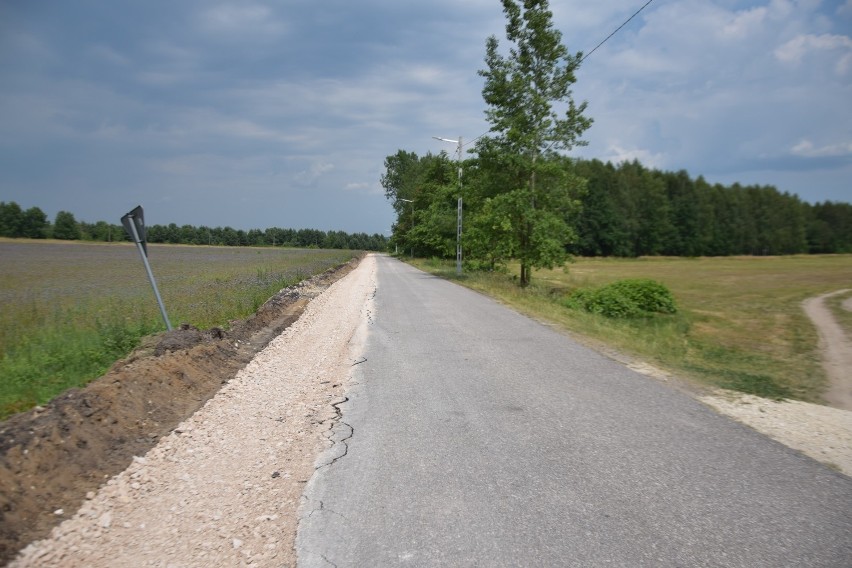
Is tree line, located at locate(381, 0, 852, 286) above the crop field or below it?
above

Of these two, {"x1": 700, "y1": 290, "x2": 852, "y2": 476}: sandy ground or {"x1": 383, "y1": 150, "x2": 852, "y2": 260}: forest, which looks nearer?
{"x1": 700, "y1": 290, "x2": 852, "y2": 476}: sandy ground

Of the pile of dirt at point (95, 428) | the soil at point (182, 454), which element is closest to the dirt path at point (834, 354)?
the soil at point (182, 454)

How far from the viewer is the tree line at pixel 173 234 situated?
88.8 m

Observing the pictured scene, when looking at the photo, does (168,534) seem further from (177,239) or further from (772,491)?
(177,239)

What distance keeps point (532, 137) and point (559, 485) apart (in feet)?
76.5

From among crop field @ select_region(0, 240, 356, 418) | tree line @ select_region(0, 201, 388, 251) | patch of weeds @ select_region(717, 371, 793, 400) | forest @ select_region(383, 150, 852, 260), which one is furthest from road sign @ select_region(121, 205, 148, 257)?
forest @ select_region(383, 150, 852, 260)

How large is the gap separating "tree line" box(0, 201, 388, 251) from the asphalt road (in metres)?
33.9

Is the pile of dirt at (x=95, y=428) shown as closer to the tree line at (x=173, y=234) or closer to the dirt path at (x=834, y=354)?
the dirt path at (x=834, y=354)

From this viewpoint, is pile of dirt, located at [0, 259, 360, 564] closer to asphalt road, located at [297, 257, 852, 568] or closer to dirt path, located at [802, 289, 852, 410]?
asphalt road, located at [297, 257, 852, 568]

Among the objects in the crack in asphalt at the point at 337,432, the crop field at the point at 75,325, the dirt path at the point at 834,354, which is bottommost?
the dirt path at the point at 834,354

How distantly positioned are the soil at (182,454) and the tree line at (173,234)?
103 feet

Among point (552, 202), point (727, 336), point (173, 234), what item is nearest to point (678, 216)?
point (552, 202)

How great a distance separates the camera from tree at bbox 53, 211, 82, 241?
310 ft

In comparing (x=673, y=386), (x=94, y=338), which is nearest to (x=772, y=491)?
(x=673, y=386)
